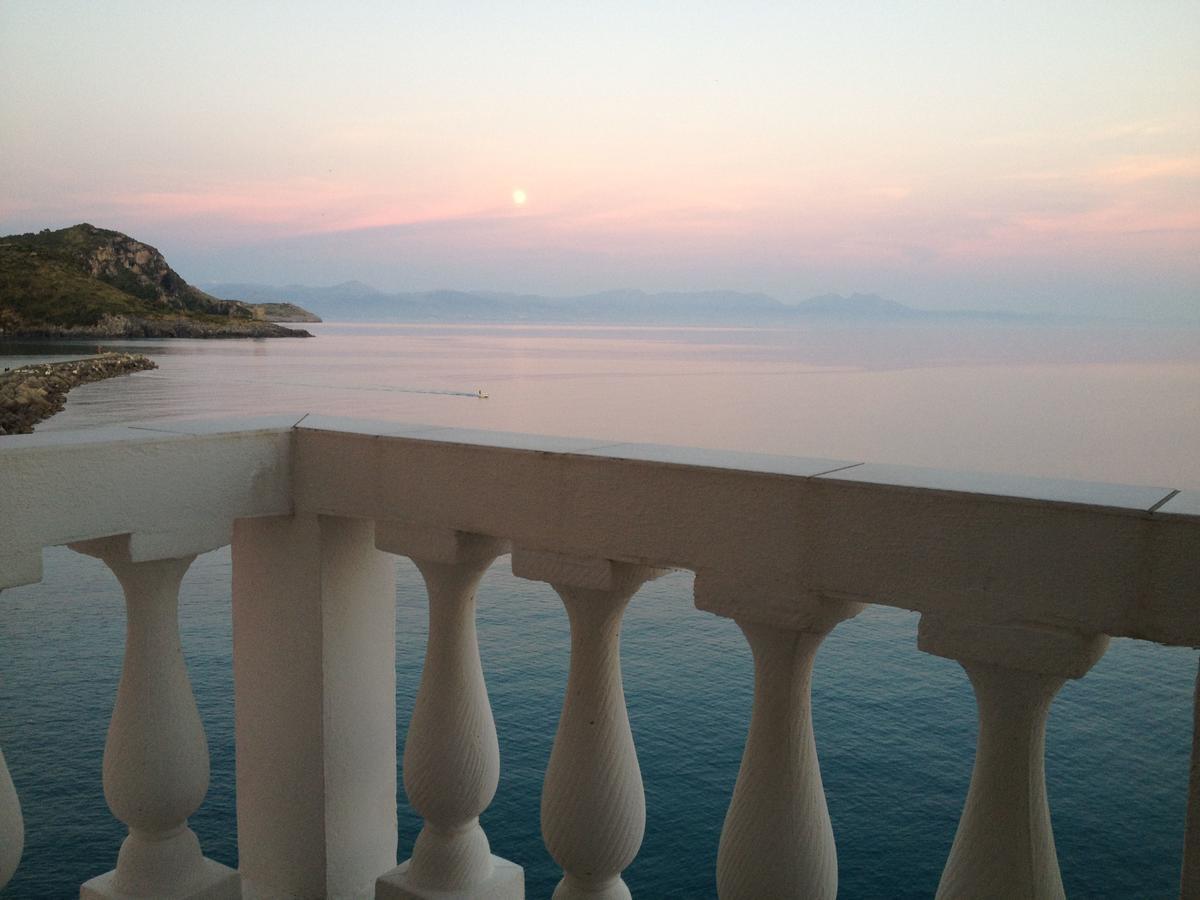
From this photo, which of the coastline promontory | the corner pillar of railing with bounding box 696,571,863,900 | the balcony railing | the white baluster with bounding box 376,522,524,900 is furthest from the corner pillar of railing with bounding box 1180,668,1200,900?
the coastline promontory

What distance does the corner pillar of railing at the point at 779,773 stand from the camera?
6.76 ft

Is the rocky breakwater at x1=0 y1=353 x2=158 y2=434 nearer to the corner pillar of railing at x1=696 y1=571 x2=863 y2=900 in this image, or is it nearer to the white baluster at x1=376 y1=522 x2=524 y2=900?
the white baluster at x1=376 y1=522 x2=524 y2=900

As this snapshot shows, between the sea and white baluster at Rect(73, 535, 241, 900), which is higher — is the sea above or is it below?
below

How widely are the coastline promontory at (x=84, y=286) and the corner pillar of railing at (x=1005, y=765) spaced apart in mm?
65642

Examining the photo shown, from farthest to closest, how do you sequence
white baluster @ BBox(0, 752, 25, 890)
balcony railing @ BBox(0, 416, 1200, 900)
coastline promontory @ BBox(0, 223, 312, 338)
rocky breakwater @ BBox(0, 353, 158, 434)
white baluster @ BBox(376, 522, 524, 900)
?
coastline promontory @ BBox(0, 223, 312, 338), rocky breakwater @ BBox(0, 353, 158, 434), white baluster @ BBox(376, 522, 524, 900), white baluster @ BBox(0, 752, 25, 890), balcony railing @ BBox(0, 416, 1200, 900)

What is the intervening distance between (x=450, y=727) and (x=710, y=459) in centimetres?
101

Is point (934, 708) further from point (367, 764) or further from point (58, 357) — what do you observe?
point (58, 357)

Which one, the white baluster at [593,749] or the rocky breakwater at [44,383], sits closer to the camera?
the white baluster at [593,749]

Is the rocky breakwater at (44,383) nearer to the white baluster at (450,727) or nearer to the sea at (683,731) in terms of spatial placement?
the sea at (683,731)

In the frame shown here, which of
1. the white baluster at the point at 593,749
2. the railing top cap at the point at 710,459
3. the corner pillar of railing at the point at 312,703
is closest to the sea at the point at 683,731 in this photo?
the railing top cap at the point at 710,459

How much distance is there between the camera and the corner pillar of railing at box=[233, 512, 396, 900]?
115 inches

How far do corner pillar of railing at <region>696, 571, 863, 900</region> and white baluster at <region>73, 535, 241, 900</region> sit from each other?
1.50 metres

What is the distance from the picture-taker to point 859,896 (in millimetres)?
6418

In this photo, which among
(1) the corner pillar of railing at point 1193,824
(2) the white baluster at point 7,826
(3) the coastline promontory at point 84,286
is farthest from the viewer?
(3) the coastline promontory at point 84,286
